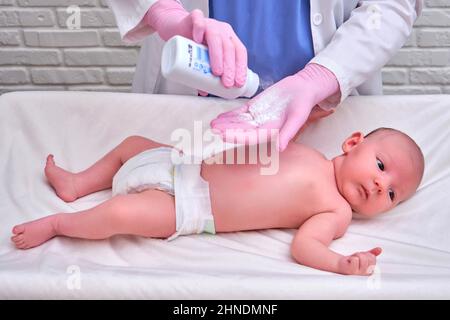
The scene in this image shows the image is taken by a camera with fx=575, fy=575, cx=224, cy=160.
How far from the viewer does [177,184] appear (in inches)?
40.7

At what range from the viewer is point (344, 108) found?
4.01ft

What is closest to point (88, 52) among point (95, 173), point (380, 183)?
point (95, 173)

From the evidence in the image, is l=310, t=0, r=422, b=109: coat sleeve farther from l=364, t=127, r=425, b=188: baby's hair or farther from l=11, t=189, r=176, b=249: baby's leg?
l=11, t=189, r=176, b=249: baby's leg

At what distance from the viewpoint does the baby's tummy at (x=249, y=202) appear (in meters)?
1.03

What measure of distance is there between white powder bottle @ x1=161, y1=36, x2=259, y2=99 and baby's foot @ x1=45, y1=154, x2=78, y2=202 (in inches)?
14.7

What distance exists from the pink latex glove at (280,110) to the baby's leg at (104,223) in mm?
183

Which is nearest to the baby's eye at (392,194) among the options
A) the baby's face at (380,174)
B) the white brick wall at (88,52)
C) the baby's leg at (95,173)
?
the baby's face at (380,174)

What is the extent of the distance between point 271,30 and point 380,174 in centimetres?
34

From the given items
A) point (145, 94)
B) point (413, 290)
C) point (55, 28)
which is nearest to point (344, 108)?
point (145, 94)

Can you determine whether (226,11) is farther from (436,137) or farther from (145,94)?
(436,137)

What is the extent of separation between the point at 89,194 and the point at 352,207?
0.52 meters

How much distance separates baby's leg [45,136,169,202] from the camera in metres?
1.11

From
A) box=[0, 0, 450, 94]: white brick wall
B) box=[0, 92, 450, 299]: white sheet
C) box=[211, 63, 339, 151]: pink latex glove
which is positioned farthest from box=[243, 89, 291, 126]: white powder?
box=[0, 0, 450, 94]: white brick wall

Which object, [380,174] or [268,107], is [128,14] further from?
[380,174]
